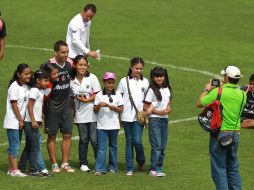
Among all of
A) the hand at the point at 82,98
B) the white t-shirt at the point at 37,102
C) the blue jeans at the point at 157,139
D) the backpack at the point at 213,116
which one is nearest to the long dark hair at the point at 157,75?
the blue jeans at the point at 157,139

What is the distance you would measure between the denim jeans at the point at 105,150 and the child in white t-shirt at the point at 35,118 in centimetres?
109

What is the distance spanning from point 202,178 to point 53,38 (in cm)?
1579

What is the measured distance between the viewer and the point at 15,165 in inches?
663

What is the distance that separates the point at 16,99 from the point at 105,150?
6.32ft

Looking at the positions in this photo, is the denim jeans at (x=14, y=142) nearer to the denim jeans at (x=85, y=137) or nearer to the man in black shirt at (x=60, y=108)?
the man in black shirt at (x=60, y=108)

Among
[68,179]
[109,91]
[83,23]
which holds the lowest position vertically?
[68,179]

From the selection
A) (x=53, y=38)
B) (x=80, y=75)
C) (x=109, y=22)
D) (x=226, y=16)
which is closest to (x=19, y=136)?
(x=80, y=75)

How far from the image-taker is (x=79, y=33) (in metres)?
21.8

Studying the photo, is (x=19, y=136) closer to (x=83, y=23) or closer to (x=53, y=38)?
(x=83, y=23)

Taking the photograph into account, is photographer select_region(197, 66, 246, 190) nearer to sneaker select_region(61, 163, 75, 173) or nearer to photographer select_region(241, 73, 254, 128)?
sneaker select_region(61, 163, 75, 173)

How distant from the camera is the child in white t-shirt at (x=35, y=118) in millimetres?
16688

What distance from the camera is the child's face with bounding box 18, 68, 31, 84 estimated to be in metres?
16.6

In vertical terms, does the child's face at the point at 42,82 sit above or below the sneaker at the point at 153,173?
above

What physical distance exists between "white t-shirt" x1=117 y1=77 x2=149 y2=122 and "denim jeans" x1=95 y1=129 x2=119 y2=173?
0.36 meters
